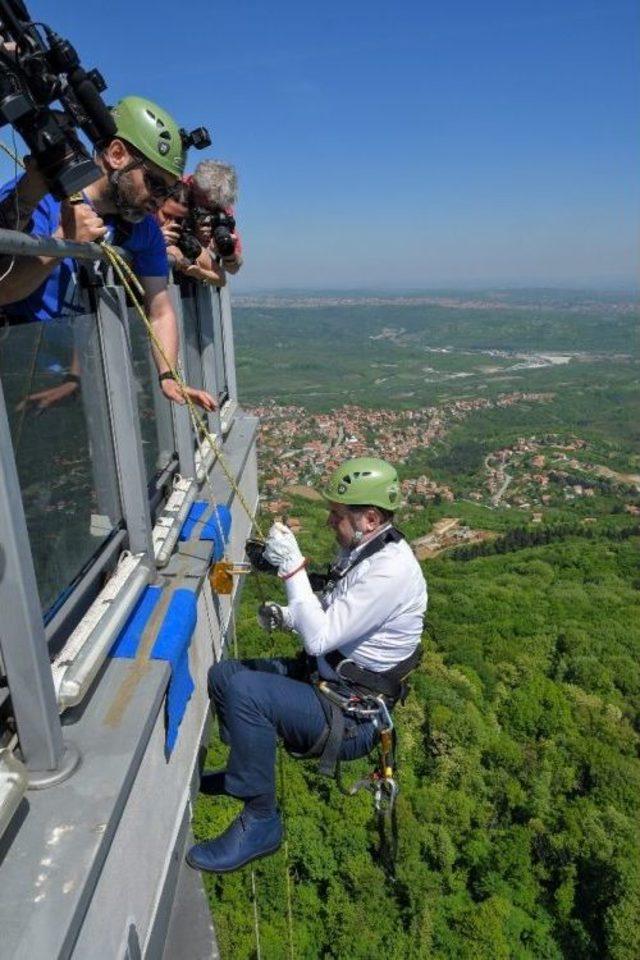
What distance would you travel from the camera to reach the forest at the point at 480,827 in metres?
20.6

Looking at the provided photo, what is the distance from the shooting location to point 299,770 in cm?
2464

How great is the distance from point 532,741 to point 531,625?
1176cm

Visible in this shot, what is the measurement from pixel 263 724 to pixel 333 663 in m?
0.55

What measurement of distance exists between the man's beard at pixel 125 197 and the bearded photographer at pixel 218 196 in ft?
6.71

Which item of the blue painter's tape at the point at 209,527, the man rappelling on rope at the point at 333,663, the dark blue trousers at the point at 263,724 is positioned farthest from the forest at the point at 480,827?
the dark blue trousers at the point at 263,724

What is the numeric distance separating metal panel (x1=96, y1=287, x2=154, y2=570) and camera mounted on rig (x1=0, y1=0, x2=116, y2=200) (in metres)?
0.90

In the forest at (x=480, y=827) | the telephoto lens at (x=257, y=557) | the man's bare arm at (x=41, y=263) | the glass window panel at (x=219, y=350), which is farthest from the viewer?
the forest at (x=480, y=827)

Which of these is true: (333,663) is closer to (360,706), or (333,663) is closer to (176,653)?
(360,706)

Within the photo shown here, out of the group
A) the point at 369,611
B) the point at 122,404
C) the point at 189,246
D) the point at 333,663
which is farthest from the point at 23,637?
the point at 189,246

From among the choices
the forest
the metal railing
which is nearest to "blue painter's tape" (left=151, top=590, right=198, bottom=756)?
the metal railing

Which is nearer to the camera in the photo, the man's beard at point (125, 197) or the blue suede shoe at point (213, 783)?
the man's beard at point (125, 197)

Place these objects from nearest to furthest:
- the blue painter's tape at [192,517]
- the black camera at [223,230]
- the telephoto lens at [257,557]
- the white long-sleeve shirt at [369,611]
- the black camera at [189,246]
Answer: the white long-sleeve shirt at [369,611]
the telephoto lens at [257,557]
the blue painter's tape at [192,517]
the black camera at [189,246]
the black camera at [223,230]

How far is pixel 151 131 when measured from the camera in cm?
311

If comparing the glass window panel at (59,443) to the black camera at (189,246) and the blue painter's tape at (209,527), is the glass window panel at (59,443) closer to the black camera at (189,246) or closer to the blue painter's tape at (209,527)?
the blue painter's tape at (209,527)
